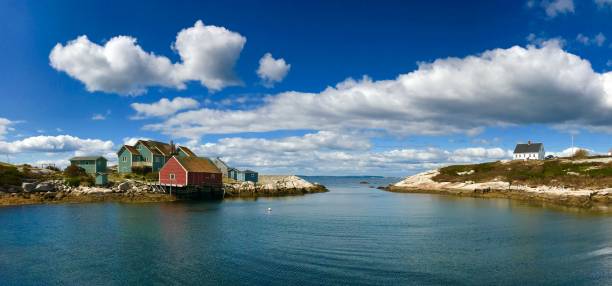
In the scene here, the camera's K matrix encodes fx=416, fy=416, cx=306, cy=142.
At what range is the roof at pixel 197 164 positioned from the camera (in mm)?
82769

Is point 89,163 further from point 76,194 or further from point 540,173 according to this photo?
Answer: point 540,173

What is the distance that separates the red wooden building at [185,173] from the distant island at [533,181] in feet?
195

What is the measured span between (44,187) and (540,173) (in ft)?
337

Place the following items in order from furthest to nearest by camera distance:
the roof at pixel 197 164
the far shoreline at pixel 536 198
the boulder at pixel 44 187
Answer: the roof at pixel 197 164 → the boulder at pixel 44 187 → the far shoreline at pixel 536 198

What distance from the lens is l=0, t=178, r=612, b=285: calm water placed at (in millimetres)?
24812

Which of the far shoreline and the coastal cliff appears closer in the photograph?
the far shoreline

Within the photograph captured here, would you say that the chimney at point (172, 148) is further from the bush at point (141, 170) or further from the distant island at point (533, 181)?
the distant island at point (533, 181)

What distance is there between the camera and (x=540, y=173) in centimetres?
9600

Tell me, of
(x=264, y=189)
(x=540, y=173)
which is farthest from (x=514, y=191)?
(x=264, y=189)

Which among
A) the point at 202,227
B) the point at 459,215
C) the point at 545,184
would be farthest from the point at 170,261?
the point at 545,184

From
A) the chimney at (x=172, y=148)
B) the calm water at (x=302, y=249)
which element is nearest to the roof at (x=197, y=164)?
the chimney at (x=172, y=148)

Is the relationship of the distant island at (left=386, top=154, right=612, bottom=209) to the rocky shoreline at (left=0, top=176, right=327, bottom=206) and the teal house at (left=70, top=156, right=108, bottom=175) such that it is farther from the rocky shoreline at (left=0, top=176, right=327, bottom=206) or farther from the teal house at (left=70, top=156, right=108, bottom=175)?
the teal house at (left=70, top=156, right=108, bottom=175)

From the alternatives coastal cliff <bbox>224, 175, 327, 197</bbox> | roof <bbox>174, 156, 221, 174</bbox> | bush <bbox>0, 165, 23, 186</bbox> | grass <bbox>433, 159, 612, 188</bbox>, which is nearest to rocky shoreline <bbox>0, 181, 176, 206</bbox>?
bush <bbox>0, 165, 23, 186</bbox>

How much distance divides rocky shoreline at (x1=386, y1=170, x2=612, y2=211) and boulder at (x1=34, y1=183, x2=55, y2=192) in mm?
85354
